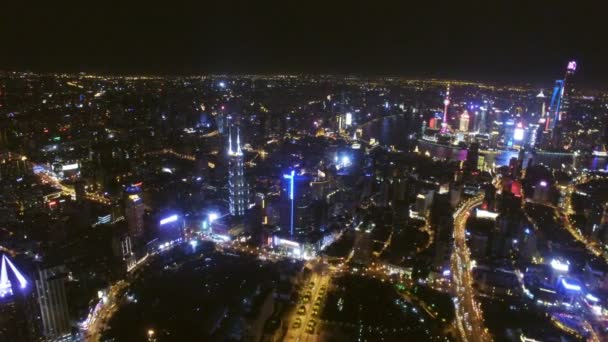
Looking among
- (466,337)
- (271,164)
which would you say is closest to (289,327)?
(466,337)

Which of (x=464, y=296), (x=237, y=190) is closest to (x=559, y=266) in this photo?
(x=464, y=296)

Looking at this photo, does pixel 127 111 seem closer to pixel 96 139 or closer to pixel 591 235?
pixel 96 139

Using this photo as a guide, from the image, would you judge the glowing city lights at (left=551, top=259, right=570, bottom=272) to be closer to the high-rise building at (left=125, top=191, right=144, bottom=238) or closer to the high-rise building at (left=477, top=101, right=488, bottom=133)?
the high-rise building at (left=125, top=191, right=144, bottom=238)

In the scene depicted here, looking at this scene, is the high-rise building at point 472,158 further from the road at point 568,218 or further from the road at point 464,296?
the road at point 464,296

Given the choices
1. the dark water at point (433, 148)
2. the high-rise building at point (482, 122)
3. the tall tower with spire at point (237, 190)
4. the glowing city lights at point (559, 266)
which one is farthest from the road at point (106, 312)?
the high-rise building at point (482, 122)

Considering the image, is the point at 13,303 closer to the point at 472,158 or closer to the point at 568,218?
the point at 568,218

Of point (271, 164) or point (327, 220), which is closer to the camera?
point (327, 220)
